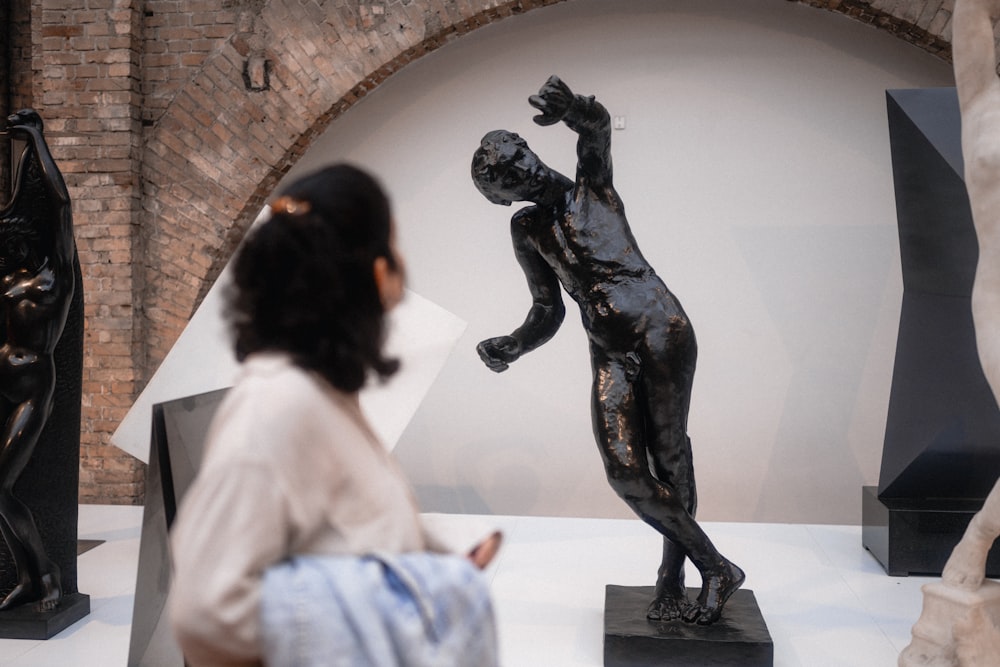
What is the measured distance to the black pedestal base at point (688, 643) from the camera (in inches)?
114

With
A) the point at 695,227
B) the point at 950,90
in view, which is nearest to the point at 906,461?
the point at 950,90

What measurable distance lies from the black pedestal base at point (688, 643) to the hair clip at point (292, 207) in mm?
2315

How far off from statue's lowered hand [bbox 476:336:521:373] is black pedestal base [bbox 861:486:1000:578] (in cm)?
204

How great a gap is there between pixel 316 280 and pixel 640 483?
6.77ft

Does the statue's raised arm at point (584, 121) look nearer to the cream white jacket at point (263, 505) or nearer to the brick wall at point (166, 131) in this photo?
the cream white jacket at point (263, 505)

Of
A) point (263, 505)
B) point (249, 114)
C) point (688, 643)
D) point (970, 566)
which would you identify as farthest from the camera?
point (249, 114)

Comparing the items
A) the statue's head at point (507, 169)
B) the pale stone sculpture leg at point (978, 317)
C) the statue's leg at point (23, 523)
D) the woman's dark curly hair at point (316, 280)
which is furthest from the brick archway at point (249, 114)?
the woman's dark curly hair at point (316, 280)

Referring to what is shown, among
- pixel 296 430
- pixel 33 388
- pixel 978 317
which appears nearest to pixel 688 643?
pixel 978 317

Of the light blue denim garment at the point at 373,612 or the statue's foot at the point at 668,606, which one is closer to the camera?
the light blue denim garment at the point at 373,612

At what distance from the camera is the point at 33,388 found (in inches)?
132

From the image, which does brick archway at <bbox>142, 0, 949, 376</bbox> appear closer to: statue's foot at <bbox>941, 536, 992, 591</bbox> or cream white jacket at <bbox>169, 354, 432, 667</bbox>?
statue's foot at <bbox>941, 536, 992, 591</bbox>

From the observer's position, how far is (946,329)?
3.92 meters

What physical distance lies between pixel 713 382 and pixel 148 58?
4222 mm

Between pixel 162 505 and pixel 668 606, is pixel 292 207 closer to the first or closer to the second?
pixel 162 505
